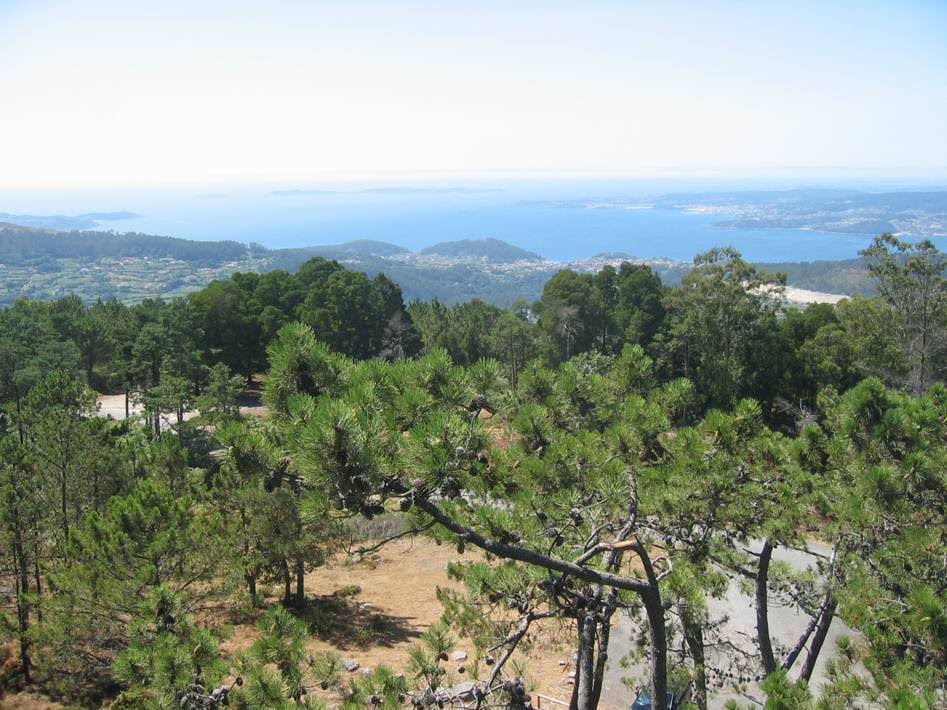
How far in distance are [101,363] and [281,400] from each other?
29.3 m

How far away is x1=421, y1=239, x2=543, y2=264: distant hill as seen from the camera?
149 meters

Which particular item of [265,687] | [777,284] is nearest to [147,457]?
[265,687]

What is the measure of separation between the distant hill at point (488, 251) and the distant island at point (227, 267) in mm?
282

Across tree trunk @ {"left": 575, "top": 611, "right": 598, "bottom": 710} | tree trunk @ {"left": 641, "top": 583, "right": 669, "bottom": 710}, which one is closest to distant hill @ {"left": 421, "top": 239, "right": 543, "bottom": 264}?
tree trunk @ {"left": 575, "top": 611, "right": 598, "bottom": 710}

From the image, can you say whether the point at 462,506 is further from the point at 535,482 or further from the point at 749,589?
the point at 749,589

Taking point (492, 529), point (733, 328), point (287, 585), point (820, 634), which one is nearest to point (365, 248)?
point (733, 328)

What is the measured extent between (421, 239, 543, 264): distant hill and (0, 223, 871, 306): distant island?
28cm

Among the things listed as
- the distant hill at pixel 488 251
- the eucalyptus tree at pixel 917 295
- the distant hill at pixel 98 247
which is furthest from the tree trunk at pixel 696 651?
the distant hill at pixel 488 251

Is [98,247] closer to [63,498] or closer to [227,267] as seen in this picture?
[227,267]

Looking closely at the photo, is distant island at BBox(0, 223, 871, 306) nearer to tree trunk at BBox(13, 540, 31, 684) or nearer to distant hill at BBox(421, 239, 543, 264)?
distant hill at BBox(421, 239, 543, 264)

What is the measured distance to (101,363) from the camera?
2744cm

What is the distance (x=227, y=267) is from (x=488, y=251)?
63.0 meters

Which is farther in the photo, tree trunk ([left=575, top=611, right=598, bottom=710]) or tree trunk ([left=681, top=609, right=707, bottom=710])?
tree trunk ([left=681, top=609, right=707, bottom=710])

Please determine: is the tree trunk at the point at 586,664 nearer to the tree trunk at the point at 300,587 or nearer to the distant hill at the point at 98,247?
the tree trunk at the point at 300,587
